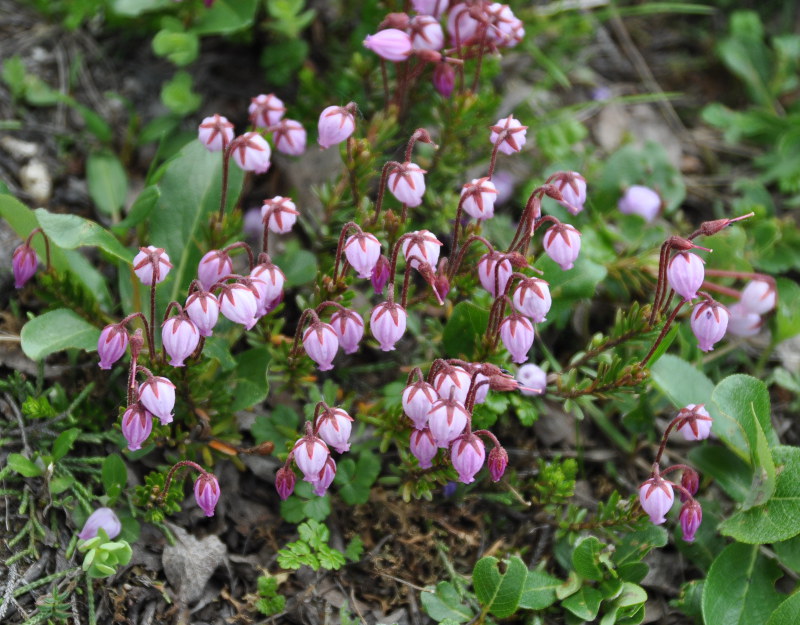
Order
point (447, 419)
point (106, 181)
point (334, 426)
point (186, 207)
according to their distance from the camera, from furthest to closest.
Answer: point (106, 181) < point (186, 207) < point (334, 426) < point (447, 419)

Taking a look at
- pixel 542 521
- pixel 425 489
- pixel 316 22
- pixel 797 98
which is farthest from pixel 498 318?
pixel 797 98

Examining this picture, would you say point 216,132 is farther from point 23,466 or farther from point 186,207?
point 23,466

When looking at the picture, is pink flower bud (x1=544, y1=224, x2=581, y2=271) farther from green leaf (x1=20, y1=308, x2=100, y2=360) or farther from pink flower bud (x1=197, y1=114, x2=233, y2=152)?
green leaf (x1=20, y1=308, x2=100, y2=360)

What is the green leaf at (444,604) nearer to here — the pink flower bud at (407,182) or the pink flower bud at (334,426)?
the pink flower bud at (334,426)

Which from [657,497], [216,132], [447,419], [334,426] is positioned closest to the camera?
[447,419]

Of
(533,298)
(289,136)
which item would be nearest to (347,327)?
(533,298)

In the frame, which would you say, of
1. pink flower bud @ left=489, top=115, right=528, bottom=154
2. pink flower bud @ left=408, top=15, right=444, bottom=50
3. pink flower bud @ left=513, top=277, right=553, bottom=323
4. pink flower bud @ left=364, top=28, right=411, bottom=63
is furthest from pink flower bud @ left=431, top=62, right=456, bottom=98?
pink flower bud @ left=513, top=277, right=553, bottom=323

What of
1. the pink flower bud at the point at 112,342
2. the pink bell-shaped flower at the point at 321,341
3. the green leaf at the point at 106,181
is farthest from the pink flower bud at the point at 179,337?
the green leaf at the point at 106,181
